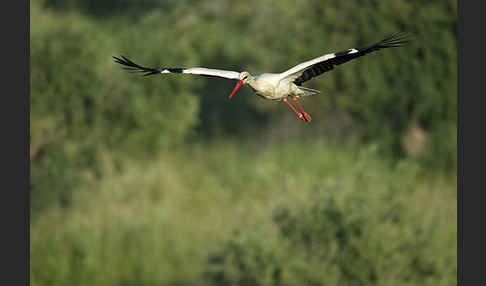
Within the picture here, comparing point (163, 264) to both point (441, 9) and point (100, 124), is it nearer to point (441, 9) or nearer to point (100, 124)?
point (100, 124)

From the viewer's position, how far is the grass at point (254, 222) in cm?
1291

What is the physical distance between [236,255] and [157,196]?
4016mm

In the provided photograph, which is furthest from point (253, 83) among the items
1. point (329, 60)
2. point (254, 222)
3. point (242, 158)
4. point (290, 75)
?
point (242, 158)

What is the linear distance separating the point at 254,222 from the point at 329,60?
5989 millimetres

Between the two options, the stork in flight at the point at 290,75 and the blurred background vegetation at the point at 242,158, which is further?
the blurred background vegetation at the point at 242,158

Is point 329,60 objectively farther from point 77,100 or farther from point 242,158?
point 242,158

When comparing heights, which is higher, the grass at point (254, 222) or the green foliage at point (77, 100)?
the green foliage at point (77, 100)

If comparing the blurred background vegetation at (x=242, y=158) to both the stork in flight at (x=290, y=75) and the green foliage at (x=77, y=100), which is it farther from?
the stork in flight at (x=290, y=75)

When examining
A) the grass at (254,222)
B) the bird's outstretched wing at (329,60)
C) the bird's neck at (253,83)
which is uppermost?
the bird's outstretched wing at (329,60)

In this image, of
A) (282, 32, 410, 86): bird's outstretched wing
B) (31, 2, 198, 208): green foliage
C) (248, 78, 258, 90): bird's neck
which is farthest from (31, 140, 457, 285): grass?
(248, 78, 258, 90): bird's neck

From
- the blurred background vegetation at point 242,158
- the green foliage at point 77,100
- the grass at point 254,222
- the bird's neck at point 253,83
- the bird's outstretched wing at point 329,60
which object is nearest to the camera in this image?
the bird's outstretched wing at point 329,60

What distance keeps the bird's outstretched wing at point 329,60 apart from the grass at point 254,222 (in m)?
4.49

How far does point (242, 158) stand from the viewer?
18.7 meters

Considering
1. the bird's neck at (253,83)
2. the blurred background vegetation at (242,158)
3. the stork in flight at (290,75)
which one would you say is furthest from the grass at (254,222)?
the bird's neck at (253,83)
